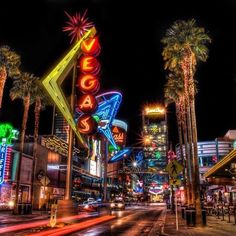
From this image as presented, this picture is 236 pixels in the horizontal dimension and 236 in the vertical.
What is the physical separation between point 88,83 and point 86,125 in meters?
4.04

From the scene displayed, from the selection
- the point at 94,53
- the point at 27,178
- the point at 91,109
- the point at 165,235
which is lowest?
the point at 165,235

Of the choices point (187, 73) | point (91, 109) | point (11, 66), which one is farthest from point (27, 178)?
point (187, 73)

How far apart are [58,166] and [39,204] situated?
9296 millimetres

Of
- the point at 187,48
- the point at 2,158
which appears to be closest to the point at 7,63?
the point at 2,158

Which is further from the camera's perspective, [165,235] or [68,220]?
[68,220]

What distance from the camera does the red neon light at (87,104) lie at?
104 ft

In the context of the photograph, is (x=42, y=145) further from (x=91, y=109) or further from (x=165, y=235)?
(x=165, y=235)

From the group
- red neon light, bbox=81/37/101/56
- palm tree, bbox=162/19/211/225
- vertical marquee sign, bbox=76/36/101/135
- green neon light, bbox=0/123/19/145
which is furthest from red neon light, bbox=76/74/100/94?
green neon light, bbox=0/123/19/145

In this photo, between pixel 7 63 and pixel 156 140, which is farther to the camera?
pixel 156 140

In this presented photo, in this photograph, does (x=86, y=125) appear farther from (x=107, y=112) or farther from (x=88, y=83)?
(x=107, y=112)

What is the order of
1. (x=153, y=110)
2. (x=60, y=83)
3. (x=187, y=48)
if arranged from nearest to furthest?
1. (x=60, y=83)
2. (x=187, y=48)
3. (x=153, y=110)

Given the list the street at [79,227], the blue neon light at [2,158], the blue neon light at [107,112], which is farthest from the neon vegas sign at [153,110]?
the street at [79,227]

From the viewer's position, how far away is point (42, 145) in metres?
50.4

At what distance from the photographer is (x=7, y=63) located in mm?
37594
